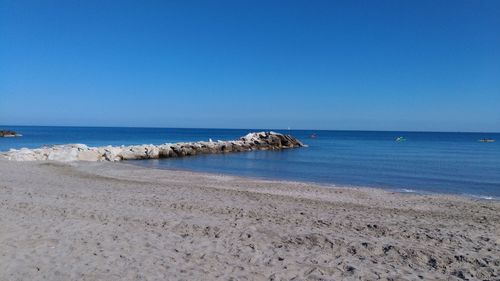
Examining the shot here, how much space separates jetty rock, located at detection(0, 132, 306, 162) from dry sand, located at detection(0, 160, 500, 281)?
14575 mm

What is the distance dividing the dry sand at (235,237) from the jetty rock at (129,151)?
1458 centimetres

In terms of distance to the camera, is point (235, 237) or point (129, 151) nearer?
point (235, 237)

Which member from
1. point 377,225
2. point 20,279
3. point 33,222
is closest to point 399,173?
point 377,225

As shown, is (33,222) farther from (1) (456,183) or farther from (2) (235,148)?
(2) (235,148)

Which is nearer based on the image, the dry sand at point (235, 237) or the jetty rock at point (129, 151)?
the dry sand at point (235, 237)

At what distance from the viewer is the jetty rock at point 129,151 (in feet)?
88.2

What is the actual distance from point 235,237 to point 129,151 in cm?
2506

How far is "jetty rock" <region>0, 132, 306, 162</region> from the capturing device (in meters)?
26.9

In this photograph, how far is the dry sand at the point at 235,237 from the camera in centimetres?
618

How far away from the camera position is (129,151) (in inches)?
1240

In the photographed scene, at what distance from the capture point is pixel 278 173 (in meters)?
24.1

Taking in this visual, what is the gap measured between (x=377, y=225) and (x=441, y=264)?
269 centimetres

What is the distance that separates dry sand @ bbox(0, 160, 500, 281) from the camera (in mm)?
6176

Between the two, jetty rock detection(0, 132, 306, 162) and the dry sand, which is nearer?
the dry sand
